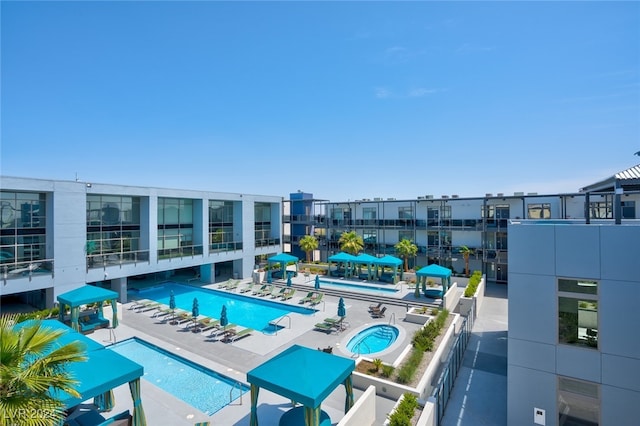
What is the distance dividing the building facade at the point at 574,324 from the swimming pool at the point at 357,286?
15.2 m

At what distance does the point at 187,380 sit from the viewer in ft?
37.4

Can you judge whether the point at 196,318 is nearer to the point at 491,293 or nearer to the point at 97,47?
the point at 97,47

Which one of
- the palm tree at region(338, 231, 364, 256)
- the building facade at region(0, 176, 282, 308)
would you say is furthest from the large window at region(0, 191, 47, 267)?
the palm tree at region(338, 231, 364, 256)

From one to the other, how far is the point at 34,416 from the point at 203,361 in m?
8.94

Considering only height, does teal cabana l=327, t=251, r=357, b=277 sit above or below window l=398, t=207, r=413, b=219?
below

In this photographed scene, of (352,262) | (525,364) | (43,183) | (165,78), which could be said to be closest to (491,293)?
(352,262)

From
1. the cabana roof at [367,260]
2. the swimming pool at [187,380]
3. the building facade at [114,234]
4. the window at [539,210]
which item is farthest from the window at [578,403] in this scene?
the building facade at [114,234]

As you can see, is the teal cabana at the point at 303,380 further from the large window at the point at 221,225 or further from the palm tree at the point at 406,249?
the large window at the point at 221,225

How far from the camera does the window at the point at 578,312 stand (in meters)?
7.65

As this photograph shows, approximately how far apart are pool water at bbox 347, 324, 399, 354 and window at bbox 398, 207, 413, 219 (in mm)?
17576

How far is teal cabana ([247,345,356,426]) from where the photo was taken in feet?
23.6

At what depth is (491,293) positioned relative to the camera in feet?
78.5

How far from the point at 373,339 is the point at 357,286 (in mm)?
9508

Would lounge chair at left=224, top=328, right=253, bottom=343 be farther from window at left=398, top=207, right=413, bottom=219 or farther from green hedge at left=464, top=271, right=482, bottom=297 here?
window at left=398, top=207, right=413, bottom=219
